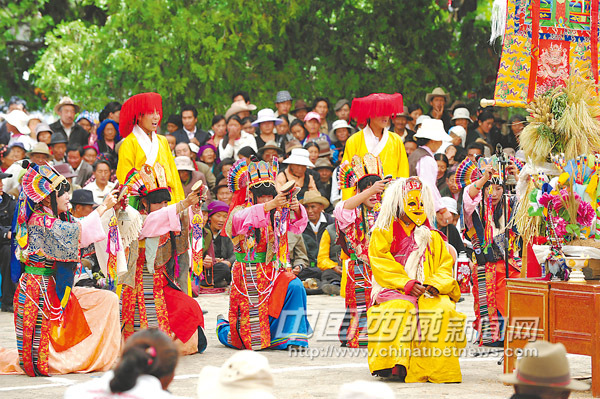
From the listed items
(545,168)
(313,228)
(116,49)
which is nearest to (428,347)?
(545,168)

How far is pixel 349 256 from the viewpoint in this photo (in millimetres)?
9086

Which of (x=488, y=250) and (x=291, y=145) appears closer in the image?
(x=488, y=250)

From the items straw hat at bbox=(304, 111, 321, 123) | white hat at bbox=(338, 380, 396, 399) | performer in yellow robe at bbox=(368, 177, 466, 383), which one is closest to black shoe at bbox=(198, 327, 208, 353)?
performer in yellow robe at bbox=(368, 177, 466, 383)

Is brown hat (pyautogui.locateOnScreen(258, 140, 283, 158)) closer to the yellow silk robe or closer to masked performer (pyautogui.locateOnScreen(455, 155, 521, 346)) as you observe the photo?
masked performer (pyautogui.locateOnScreen(455, 155, 521, 346))

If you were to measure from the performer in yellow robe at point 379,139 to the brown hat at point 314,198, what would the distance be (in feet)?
10.4

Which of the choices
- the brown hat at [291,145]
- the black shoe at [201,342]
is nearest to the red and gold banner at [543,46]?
the black shoe at [201,342]

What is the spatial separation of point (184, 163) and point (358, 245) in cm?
380

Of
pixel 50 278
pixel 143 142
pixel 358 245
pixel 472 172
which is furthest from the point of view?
pixel 472 172

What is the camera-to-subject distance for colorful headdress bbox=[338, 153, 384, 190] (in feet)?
29.5

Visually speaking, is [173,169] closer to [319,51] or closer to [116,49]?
[116,49]

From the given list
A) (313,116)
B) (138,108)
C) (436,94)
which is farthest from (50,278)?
(436,94)

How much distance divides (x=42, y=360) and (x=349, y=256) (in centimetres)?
294

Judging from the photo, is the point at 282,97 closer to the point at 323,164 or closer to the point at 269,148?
the point at 323,164

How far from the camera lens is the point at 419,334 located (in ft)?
23.5
